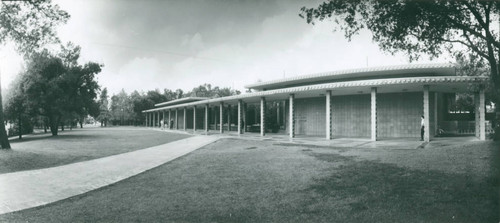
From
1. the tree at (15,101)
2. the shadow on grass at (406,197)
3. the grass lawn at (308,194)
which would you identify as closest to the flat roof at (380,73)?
the grass lawn at (308,194)

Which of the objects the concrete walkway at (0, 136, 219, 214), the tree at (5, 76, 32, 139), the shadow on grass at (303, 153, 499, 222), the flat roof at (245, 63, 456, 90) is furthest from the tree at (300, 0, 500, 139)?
the tree at (5, 76, 32, 139)

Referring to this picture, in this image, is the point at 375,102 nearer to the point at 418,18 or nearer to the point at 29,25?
the point at 418,18

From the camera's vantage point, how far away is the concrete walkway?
22.1 feet

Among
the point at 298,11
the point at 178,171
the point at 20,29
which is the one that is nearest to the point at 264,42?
the point at 298,11

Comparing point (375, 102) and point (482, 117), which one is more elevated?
point (375, 102)

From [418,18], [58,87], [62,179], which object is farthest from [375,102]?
[58,87]

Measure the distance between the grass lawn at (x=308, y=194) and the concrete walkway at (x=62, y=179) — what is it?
521 mm

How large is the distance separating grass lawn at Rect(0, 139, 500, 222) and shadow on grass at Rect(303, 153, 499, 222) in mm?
15

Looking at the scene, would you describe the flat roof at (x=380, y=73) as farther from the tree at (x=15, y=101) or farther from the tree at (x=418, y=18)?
the tree at (x=15, y=101)

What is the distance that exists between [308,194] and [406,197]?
1.89m

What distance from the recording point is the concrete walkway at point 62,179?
6.74m

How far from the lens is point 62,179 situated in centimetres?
880

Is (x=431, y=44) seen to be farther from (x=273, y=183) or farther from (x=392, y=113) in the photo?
(x=392, y=113)

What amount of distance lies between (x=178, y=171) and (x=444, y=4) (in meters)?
8.26
